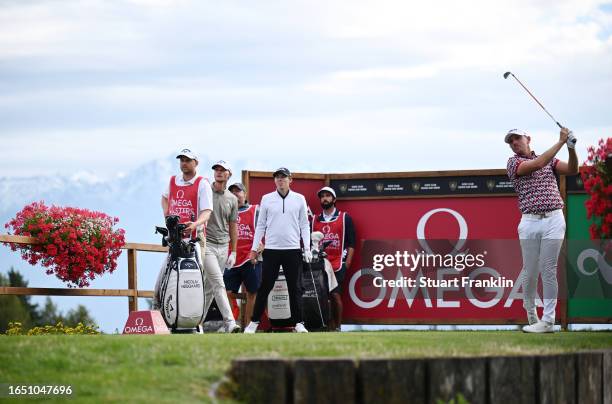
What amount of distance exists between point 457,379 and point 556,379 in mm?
1123

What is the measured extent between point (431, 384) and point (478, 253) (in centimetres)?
965

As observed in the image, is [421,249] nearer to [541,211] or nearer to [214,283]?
[214,283]

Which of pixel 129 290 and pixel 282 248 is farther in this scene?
pixel 129 290

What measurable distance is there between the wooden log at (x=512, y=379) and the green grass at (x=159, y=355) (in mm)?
183

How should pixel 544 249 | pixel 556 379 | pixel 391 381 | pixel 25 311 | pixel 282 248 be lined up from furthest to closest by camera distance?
pixel 25 311 → pixel 282 248 → pixel 544 249 → pixel 556 379 → pixel 391 381

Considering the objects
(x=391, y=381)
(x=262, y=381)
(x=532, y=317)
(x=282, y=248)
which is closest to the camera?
(x=262, y=381)

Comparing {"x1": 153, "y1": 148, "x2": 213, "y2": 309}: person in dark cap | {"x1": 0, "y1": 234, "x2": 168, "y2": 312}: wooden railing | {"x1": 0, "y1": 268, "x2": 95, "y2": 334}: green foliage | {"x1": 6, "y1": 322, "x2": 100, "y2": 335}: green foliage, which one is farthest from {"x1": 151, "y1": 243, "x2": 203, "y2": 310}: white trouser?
{"x1": 0, "y1": 268, "x2": 95, "y2": 334}: green foliage

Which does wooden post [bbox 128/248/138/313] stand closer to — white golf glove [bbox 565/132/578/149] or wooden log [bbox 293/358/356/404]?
white golf glove [bbox 565/132/578/149]

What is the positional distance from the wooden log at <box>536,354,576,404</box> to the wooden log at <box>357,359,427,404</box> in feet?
3.80

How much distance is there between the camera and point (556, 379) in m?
9.20

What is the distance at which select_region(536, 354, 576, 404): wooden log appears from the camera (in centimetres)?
903

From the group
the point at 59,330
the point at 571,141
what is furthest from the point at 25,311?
the point at 571,141

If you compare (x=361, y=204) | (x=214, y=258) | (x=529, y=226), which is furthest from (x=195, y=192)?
(x=361, y=204)

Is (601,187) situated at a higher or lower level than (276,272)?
higher
